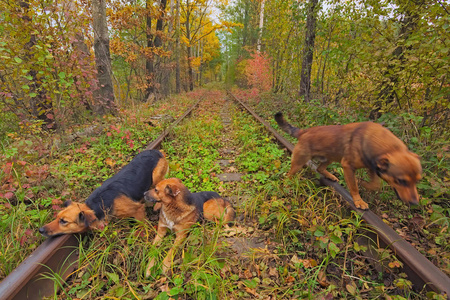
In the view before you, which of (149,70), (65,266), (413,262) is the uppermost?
(149,70)

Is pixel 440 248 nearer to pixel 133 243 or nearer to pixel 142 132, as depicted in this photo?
pixel 133 243

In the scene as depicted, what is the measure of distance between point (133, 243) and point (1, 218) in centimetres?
164

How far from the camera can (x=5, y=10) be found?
3992 millimetres

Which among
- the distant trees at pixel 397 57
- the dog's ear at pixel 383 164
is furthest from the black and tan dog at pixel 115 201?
the distant trees at pixel 397 57

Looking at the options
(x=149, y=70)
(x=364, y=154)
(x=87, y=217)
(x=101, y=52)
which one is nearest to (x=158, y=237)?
(x=87, y=217)

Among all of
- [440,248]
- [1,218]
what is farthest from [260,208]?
[1,218]

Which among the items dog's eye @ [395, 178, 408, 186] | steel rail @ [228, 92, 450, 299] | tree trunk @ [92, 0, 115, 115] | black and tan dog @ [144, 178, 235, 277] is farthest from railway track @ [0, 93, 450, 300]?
tree trunk @ [92, 0, 115, 115]

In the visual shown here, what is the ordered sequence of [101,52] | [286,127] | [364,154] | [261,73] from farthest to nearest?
[261,73]
[101,52]
[286,127]
[364,154]

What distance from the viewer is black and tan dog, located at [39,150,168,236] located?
2.25 m

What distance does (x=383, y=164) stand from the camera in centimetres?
210

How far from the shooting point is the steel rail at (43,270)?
1.68m

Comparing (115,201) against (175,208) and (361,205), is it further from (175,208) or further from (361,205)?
(361,205)

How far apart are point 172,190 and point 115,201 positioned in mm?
780

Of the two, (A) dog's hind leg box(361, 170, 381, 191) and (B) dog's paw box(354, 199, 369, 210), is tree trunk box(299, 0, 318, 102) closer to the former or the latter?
(A) dog's hind leg box(361, 170, 381, 191)
